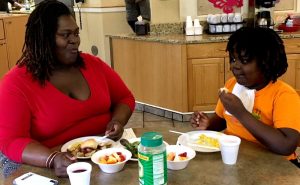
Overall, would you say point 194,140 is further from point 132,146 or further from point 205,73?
point 205,73

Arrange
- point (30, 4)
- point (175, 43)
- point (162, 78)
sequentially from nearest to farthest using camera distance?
point (175, 43), point (162, 78), point (30, 4)

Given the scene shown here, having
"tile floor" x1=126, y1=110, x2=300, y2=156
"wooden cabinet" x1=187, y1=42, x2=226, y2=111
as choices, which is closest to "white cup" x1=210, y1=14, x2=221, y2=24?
"wooden cabinet" x1=187, y1=42, x2=226, y2=111

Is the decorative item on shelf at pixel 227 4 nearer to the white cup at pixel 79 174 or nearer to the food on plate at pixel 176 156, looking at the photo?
the food on plate at pixel 176 156

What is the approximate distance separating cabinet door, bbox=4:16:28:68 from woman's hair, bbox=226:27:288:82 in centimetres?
470

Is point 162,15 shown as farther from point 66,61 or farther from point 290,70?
point 66,61

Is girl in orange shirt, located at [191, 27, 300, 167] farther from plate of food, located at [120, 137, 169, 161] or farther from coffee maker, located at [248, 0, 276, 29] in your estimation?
coffee maker, located at [248, 0, 276, 29]

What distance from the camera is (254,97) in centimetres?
167

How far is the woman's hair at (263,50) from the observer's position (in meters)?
1.64

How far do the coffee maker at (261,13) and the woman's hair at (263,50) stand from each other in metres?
2.46

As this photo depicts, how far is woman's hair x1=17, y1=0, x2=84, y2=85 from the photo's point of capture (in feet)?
5.63

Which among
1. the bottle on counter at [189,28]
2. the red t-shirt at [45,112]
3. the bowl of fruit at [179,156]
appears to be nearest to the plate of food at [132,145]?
the bowl of fruit at [179,156]

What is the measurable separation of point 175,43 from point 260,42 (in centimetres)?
223

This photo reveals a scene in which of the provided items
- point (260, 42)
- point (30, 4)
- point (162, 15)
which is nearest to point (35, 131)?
point (260, 42)

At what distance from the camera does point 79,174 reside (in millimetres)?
1209
